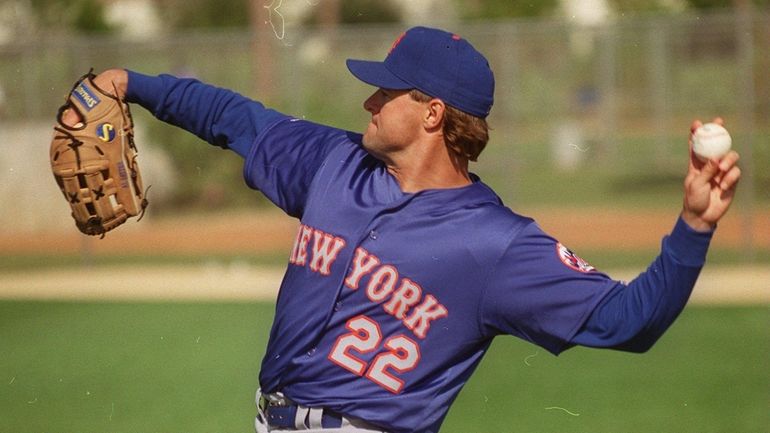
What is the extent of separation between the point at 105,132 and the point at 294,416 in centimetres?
108

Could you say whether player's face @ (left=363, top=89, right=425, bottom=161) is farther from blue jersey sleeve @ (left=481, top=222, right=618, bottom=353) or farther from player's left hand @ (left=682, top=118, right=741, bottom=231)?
player's left hand @ (left=682, top=118, right=741, bottom=231)

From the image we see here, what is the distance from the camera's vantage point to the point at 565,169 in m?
20.0

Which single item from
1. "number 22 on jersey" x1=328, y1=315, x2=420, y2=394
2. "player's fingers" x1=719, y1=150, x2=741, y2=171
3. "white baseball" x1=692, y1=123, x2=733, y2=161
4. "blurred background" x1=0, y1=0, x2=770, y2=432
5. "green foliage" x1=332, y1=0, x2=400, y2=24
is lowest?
"green foliage" x1=332, y1=0, x2=400, y2=24

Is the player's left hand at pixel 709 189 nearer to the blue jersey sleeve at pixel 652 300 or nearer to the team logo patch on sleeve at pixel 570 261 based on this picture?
the blue jersey sleeve at pixel 652 300

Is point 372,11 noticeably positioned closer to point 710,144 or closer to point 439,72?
point 439,72

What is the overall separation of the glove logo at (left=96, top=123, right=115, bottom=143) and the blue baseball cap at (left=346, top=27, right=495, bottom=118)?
832mm

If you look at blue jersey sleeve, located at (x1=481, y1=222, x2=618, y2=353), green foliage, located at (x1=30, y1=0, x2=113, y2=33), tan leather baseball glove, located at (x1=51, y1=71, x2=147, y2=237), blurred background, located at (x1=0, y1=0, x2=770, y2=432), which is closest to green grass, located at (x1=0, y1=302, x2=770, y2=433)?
blurred background, located at (x1=0, y1=0, x2=770, y2=432)

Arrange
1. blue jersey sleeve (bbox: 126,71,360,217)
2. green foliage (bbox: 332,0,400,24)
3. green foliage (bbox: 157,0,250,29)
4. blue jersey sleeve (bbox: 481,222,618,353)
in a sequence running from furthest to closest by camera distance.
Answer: green foliage (bbox: 332,0,400,24), green foliage (bbox: 157,0,250,29), blue jersey sleeve (bbox: 126,71,360,217), blue jersey sleeve (bbox: 481,222,618,353)

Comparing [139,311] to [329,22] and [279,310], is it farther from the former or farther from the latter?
[329,22]

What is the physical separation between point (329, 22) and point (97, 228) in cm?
2613

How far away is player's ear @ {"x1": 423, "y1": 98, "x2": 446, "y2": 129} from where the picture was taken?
10.3 ft

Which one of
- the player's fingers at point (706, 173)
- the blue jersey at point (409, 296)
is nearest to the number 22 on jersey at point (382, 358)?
the blue jersey at point (409, 296)

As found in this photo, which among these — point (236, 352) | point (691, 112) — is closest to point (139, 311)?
point (236, 352)

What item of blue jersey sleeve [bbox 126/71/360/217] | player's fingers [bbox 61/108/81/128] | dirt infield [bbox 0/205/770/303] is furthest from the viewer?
dirt infield [bbox 0/205/770/303]
